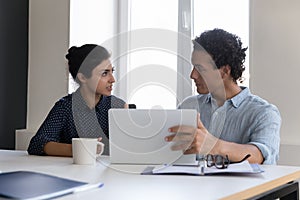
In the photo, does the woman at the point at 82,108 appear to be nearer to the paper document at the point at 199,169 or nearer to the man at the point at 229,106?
the man at the point at 229,106

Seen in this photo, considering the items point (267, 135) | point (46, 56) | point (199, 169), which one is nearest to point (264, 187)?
point (199, 169)

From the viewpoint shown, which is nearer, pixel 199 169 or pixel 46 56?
pixel 199 169

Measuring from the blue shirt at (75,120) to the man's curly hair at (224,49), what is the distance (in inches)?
22.3

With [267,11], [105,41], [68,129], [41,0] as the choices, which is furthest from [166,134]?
[41,0]

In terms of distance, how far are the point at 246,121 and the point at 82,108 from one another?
2.70 ft

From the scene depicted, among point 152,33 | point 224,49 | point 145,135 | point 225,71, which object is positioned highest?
point 152,33

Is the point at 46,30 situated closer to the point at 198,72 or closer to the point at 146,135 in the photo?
the point at 198,72

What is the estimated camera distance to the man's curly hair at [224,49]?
7.91 ft

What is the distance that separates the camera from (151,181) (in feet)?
4.75

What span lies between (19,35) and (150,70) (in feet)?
4.82

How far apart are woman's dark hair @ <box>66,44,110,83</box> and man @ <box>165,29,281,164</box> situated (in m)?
0.52

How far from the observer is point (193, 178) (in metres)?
1.51

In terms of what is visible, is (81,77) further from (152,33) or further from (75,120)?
(152,33)

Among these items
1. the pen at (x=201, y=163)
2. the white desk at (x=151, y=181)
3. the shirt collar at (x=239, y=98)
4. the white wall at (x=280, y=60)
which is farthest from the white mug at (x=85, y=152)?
the white wall at (x=280, y=60)
